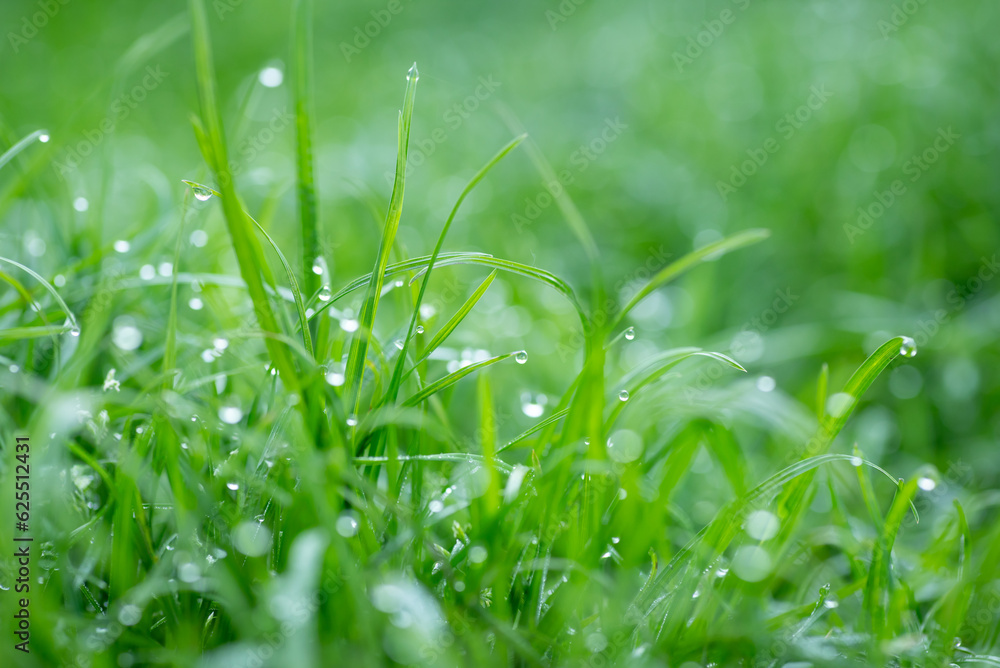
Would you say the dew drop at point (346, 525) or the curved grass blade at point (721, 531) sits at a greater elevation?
the dew drop at point (346, 525)

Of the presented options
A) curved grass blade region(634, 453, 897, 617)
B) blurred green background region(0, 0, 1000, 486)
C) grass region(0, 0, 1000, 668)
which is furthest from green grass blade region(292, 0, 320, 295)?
curved grass blade region(634, 453, 897, 617)

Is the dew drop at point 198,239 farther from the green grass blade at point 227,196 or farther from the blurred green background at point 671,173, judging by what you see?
the green grass blade at point 227,196

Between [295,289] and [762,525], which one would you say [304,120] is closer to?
[295,289]

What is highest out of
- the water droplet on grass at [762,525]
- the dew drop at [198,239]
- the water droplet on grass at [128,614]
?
the dew drop at [198,239]

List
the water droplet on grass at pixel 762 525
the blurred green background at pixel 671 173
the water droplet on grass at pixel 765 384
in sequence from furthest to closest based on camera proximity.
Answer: the blurred green background at pixel 671 173 → the water droplet on grass at pixel 765 384 → the water droplet on grass at pixel 762 525

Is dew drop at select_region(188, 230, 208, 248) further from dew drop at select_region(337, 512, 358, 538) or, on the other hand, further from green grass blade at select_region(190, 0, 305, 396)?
dew drop at select_region(337, 512, 358, 538)

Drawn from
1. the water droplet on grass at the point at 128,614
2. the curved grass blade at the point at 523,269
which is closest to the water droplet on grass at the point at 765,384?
the curved grass blade at the point at 523,269

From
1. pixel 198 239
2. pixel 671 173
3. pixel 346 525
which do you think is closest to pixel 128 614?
pixel 346 525
